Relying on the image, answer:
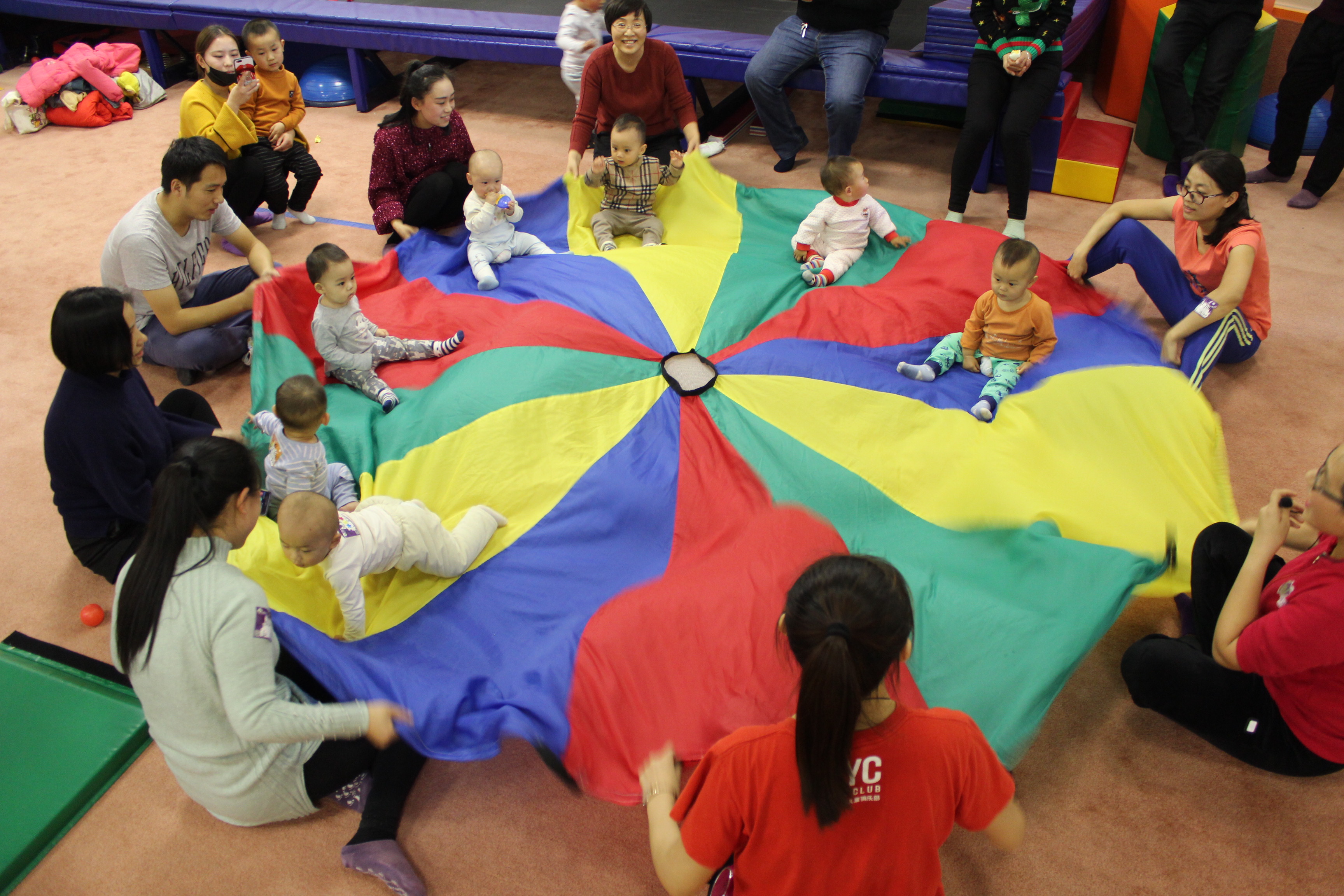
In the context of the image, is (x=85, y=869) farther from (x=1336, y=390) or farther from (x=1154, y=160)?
(x=1154, y=160)

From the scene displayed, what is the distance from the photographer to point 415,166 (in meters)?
4.10

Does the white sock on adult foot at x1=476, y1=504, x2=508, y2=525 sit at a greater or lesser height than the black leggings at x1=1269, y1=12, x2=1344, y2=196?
lesser

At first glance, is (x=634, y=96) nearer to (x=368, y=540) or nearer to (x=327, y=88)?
(x=327, y=88)

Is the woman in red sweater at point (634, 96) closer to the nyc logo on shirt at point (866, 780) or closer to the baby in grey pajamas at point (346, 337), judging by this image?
the baby in grey pajamas at point (346, 337)

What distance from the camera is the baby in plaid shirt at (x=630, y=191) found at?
3.90m

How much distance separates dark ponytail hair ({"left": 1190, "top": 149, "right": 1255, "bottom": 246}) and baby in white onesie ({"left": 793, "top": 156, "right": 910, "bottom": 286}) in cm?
106

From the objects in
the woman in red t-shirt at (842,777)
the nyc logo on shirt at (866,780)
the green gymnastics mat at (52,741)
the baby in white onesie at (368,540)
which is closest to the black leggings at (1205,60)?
the baby in white onesie at (368,540)

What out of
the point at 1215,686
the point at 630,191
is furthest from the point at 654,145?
the point at 1215,686

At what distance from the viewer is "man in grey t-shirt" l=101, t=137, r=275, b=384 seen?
3.14 m

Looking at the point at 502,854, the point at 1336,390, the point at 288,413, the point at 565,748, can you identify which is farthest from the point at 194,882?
the point at 1336,390

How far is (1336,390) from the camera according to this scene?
3.39 metres

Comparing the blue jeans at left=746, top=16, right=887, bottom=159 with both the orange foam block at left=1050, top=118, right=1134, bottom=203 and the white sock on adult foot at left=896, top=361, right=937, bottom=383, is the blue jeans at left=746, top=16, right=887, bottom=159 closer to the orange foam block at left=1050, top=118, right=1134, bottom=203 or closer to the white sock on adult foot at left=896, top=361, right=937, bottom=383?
the orange foam block at left=1050, top=118, right=1134, bottom=203


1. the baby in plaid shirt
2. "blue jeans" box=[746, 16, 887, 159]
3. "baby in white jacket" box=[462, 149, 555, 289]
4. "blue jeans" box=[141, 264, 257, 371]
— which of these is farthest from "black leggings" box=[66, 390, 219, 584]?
"blue jeans" box=[746, 16, 887, 159]

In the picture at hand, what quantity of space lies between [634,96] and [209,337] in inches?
83.0
